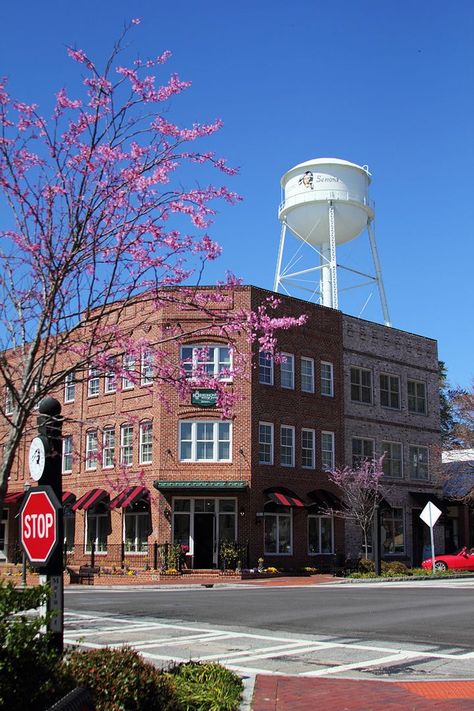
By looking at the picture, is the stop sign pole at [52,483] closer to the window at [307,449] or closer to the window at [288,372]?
the window at [288,372]

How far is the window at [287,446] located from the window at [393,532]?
697 centimetres

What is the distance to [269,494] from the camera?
35.2 metres

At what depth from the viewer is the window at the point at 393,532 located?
4159 centimetres

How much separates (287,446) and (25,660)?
3249cm

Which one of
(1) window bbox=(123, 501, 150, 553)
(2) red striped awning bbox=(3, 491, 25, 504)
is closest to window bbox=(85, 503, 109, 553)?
(1) window bbox=(123, 501, 150, 553)

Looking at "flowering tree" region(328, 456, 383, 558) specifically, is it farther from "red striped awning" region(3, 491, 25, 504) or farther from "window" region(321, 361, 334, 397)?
"red striped awning" region(3, 491, 25, 504)

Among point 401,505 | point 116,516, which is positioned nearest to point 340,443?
point 401,505

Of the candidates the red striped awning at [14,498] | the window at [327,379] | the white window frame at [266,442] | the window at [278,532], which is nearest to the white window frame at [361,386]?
the window at [327,379]

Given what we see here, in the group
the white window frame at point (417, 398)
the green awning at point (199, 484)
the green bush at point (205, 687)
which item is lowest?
the green bush at point (205, 687)

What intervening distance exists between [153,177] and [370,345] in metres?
35.6

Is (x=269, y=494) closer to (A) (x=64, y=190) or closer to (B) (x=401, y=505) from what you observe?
(B) (x=401, y=505)

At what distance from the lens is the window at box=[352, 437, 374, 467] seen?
1598 inches

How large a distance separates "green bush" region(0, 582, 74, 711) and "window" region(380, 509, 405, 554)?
37.2 m

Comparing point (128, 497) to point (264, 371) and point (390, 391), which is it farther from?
point (390, 391)
